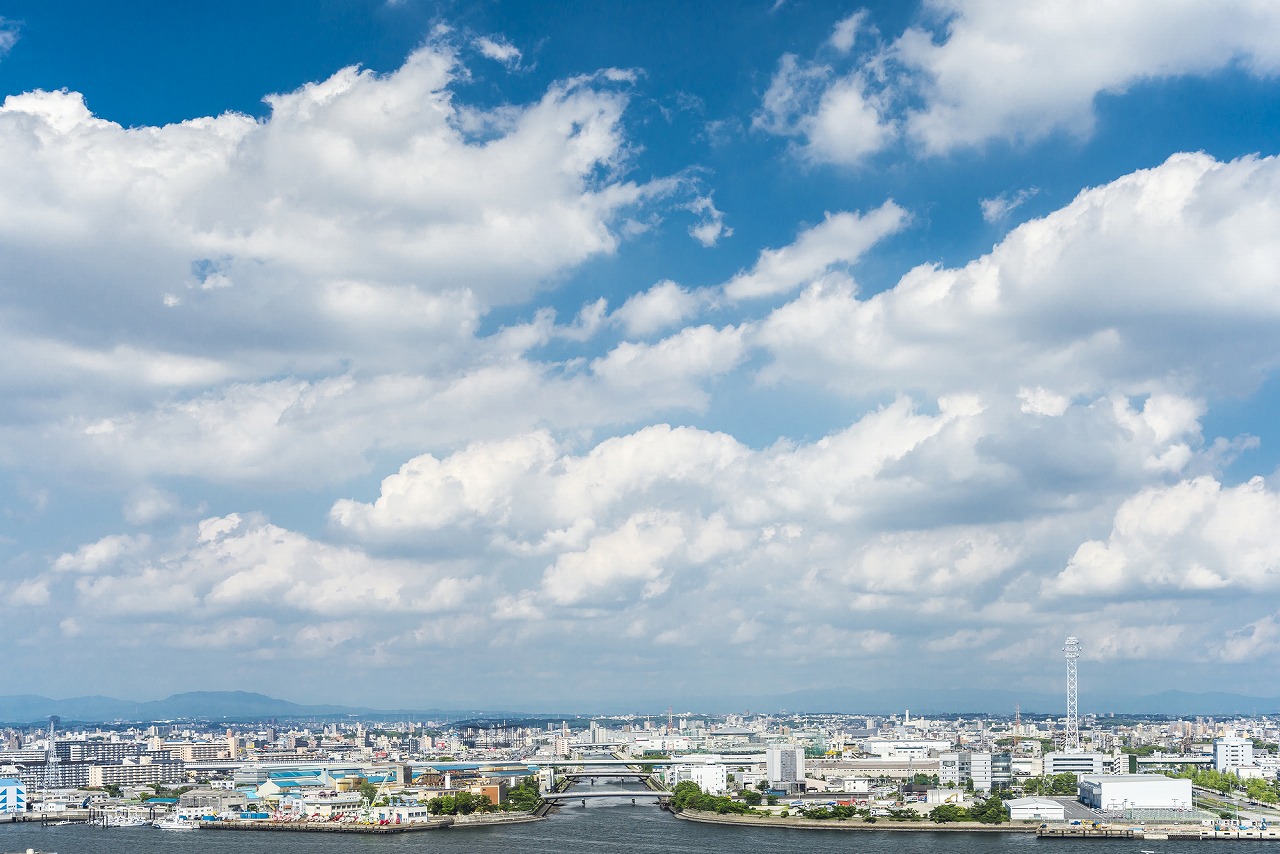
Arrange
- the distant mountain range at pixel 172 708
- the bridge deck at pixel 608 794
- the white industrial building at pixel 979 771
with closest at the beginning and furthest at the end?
1. the bridge deck at pixel 608 794
2. the white industrial building at pixel 979 771
3. the distant mountain range at pixel 172 708

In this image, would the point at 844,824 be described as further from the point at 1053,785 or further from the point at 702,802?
the point at 1053,785

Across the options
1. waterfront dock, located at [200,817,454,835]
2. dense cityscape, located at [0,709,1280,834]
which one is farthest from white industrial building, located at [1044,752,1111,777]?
waterfront dock, located at [200,817,454,835]

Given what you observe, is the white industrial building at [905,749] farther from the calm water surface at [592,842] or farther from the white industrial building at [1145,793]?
the calm water surface at [592,842]

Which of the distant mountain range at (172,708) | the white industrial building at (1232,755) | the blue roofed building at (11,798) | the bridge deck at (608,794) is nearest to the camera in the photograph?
the blue roofed building at (11,798)

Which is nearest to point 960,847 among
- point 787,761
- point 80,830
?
point 787,761

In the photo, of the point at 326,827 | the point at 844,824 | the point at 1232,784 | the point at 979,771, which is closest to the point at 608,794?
the point at 326,827

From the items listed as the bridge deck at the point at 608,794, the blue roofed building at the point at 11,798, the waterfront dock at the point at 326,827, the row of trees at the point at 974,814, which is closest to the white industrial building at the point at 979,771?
the row of trees at the point at 974,814
